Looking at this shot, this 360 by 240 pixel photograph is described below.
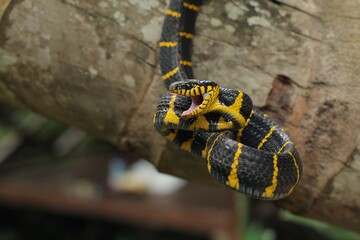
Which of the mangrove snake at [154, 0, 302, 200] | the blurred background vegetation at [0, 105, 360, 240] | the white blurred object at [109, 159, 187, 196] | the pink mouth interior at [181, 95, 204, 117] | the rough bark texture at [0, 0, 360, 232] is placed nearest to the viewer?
the mangrove snake at [154, 0, 302, 200]

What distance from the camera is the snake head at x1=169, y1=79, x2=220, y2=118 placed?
7.10ft

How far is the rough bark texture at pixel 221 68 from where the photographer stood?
264 cm

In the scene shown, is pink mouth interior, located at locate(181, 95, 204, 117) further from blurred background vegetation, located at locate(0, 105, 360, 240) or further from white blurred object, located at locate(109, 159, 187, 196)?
white blurred object, located at locate(109, 159, 187, 196)

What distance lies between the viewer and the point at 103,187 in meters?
6.48

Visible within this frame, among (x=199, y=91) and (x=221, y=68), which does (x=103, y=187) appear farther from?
(x=199, y=91)

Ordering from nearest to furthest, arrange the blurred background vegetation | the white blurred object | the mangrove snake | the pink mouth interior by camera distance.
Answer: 1. the mangrove snake
2. the pink mouth interior
3. the blurred background vegetation
4. the white blurred object

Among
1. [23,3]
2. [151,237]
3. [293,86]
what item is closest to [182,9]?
[293,86]

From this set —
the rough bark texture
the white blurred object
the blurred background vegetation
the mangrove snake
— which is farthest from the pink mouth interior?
the white blurred object

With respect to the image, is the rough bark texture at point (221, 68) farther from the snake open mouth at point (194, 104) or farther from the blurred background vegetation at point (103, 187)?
the blurred background vegetation at point (103, 187)

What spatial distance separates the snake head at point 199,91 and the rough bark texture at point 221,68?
22.8 inches

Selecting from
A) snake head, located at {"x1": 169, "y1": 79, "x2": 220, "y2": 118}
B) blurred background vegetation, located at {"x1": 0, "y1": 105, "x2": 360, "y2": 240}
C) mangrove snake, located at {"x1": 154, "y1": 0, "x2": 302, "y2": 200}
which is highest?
snake head, located at {"x1": 169, "y1": 79, "x2": 220, "y2": 118}

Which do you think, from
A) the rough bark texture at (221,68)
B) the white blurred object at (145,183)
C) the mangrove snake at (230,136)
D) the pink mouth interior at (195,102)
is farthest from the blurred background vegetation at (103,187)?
the pink mouth interior at (195,102)

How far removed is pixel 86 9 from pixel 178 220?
12.7ft

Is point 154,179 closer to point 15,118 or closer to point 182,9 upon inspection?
point 15,118
